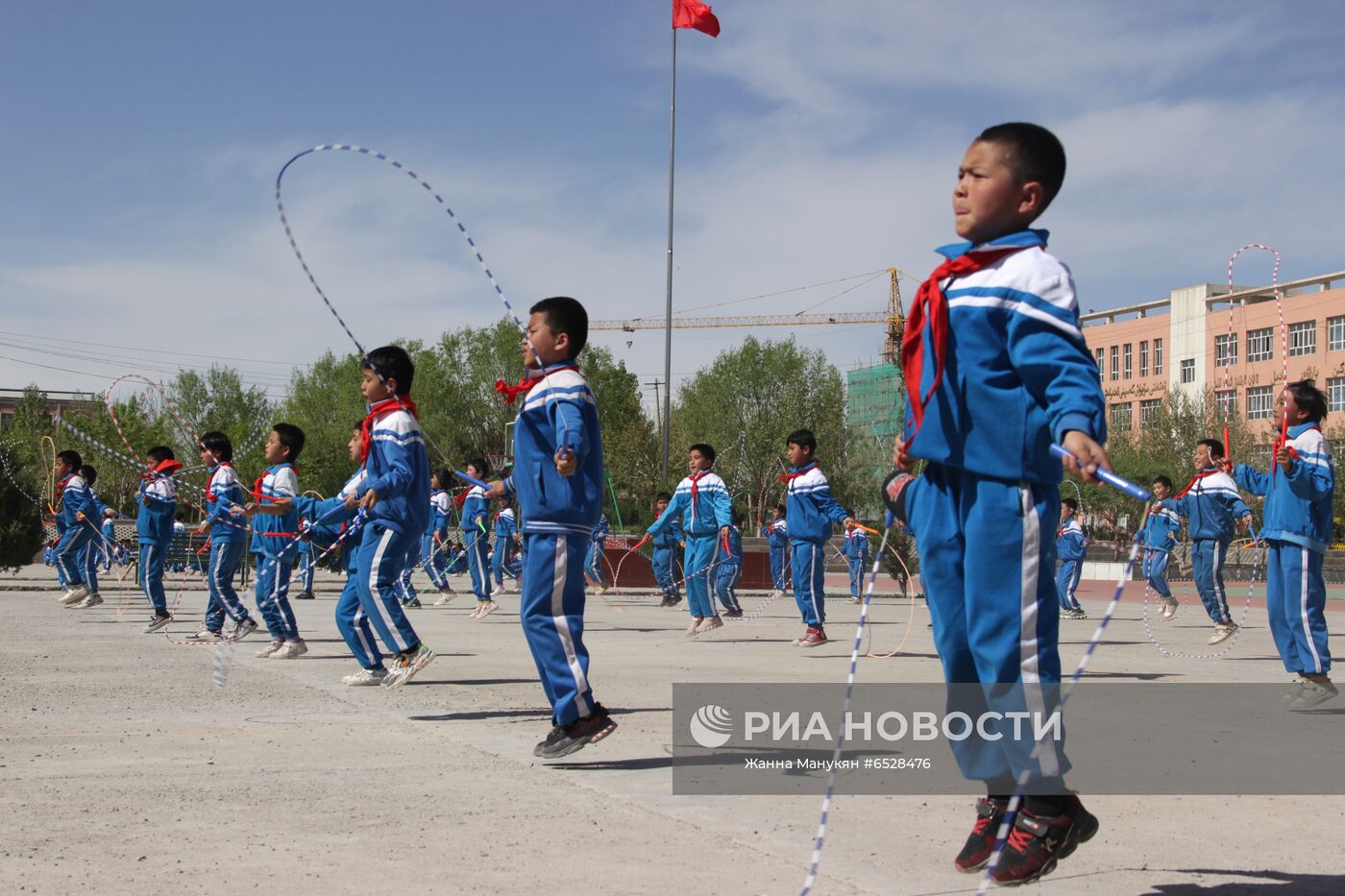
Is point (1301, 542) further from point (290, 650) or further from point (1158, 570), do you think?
point (1158, 570)

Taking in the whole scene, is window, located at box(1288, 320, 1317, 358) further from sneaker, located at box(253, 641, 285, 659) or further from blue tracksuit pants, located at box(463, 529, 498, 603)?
sneaker, located at box(253, 641, 285, 659)

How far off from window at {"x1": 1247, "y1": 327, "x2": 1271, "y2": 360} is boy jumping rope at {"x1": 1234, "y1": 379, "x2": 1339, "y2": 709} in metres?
77.9

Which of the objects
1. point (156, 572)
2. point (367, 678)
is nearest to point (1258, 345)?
point (156, 572)

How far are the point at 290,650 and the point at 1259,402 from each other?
82613 millimetres

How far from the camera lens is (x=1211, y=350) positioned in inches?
3322

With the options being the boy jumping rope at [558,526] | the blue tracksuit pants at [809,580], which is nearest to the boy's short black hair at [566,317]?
the boy jumping rope at [558,526]

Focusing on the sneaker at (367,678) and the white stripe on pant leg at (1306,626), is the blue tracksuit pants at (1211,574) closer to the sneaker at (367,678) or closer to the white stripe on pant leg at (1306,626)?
the white stripe on pant leg at (1306,626)

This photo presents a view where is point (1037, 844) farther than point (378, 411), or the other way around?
point (378, 411)

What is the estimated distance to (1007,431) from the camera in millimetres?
4004

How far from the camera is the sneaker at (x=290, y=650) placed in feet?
39.5

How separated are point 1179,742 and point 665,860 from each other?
4194 millimetres

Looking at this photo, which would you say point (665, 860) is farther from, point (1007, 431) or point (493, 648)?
point (493, 648)

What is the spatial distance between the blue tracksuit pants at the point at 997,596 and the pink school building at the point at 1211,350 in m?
68.9

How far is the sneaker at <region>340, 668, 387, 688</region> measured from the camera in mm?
9680
